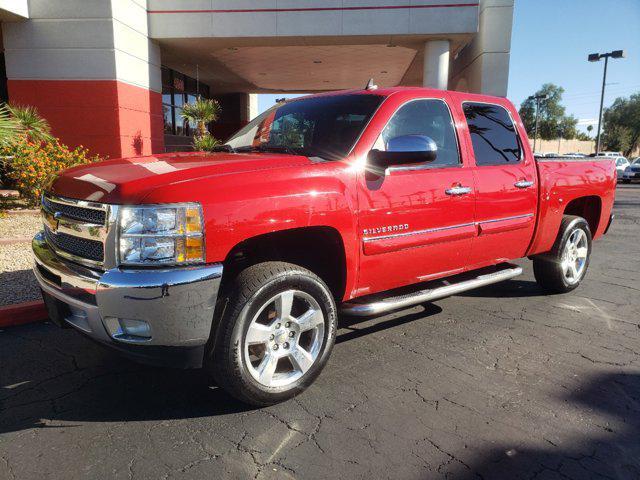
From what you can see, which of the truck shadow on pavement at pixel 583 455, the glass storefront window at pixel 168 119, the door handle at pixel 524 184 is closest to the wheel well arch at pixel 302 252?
the truck shadow on pavement at pixel 583 455

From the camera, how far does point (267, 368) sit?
2881 millimetres

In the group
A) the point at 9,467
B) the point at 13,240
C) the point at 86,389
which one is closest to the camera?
the point at 9,467

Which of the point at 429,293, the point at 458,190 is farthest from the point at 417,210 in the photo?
the point at 429,293

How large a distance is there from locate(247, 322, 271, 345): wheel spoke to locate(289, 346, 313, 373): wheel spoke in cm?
24

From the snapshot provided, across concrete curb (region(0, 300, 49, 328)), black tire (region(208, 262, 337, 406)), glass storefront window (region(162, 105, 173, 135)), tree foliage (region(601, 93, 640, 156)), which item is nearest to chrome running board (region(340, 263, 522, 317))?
black tire (region(208, 262, 337, 406))

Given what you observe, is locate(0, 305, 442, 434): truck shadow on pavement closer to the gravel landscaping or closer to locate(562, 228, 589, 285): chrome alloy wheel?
the gravel landscaping

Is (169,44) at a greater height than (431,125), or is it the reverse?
(169,44)

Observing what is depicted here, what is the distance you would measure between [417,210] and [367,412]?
4.70 ft

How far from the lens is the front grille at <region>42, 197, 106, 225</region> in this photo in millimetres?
2574

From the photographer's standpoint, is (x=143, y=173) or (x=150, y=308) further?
(x=143, y=173)

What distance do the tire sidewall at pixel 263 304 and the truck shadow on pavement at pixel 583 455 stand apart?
3.48 ft

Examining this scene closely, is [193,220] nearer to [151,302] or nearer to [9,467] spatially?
[151,302]

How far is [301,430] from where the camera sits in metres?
2.70

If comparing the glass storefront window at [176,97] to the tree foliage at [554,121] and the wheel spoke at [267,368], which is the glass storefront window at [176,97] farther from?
the tree foliage at [554,121]
